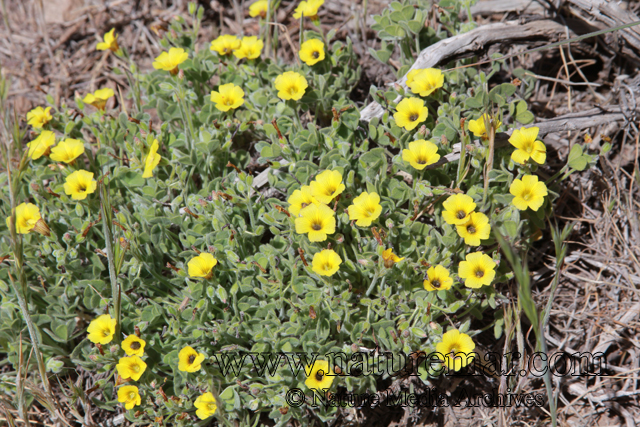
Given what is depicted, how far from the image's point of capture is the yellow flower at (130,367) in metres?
3.05

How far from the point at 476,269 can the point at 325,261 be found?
3.16 ft

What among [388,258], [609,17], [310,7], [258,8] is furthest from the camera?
[258,8]

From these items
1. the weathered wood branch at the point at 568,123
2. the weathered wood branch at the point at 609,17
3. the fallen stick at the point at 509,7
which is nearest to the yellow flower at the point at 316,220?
the weathered wood branch at the point at 568,123

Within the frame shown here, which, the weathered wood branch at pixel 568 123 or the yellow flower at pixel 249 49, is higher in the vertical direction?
the yellow flower at pixel 249 49

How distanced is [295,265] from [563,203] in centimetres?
220

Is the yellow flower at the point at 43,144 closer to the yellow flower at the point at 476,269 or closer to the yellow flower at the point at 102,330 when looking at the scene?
the yellow flower at the point at 102,330

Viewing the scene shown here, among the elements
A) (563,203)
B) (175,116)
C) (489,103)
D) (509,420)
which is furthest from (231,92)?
(509,420)

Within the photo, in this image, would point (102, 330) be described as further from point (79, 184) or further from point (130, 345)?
point (79, 184)

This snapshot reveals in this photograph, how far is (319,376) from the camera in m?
3.01

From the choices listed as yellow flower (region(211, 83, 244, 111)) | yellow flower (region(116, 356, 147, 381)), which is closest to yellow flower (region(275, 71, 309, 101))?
yellow flower (region(211, 83, 244, 111))

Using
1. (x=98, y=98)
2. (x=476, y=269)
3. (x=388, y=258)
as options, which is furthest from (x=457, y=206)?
(x=98, y=98)

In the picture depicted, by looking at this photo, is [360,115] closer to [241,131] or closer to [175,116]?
[241,131]

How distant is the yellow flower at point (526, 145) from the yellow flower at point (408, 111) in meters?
0.62

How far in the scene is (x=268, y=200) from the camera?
3.46 metres
